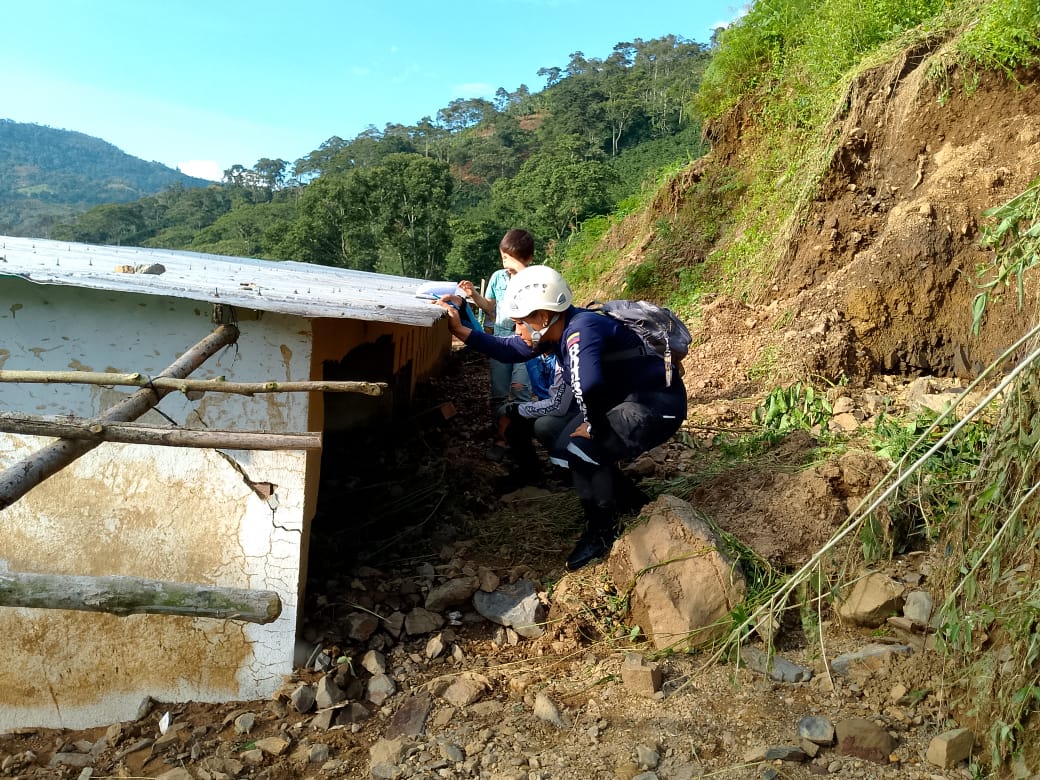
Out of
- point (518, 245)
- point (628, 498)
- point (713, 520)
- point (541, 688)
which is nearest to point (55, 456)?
point (541, 688)

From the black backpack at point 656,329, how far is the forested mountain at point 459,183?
7.00 metres

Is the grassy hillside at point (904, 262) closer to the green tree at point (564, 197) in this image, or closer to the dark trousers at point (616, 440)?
the dark trousers at point (616, 440)

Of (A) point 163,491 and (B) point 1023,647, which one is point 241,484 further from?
(B) point 1023,647

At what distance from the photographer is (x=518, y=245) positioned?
467cm

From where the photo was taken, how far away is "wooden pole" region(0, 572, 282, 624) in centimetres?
186

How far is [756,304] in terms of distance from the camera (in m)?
6.59

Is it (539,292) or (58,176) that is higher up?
(58,176)

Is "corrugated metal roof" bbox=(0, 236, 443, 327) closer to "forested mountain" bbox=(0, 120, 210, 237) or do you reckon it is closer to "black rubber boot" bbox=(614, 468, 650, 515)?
"black rubber boot" bbox=(614, 468, 650, 515)

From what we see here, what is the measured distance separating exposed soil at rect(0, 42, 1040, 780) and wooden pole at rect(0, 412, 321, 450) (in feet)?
4.34

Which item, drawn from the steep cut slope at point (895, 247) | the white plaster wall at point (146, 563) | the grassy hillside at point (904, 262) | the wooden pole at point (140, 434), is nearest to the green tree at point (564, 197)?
the grassy hillside at point (904, 262)

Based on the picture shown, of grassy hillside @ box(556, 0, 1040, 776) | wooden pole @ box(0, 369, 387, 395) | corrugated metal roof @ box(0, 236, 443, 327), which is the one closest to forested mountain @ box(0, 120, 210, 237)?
grassy hillside @ box(556, 0, 1040, 776)

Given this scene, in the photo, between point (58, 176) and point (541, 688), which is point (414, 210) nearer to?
point (541, 688)

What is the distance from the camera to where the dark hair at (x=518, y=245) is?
464 centimetres

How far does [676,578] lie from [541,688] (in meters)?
0.73
